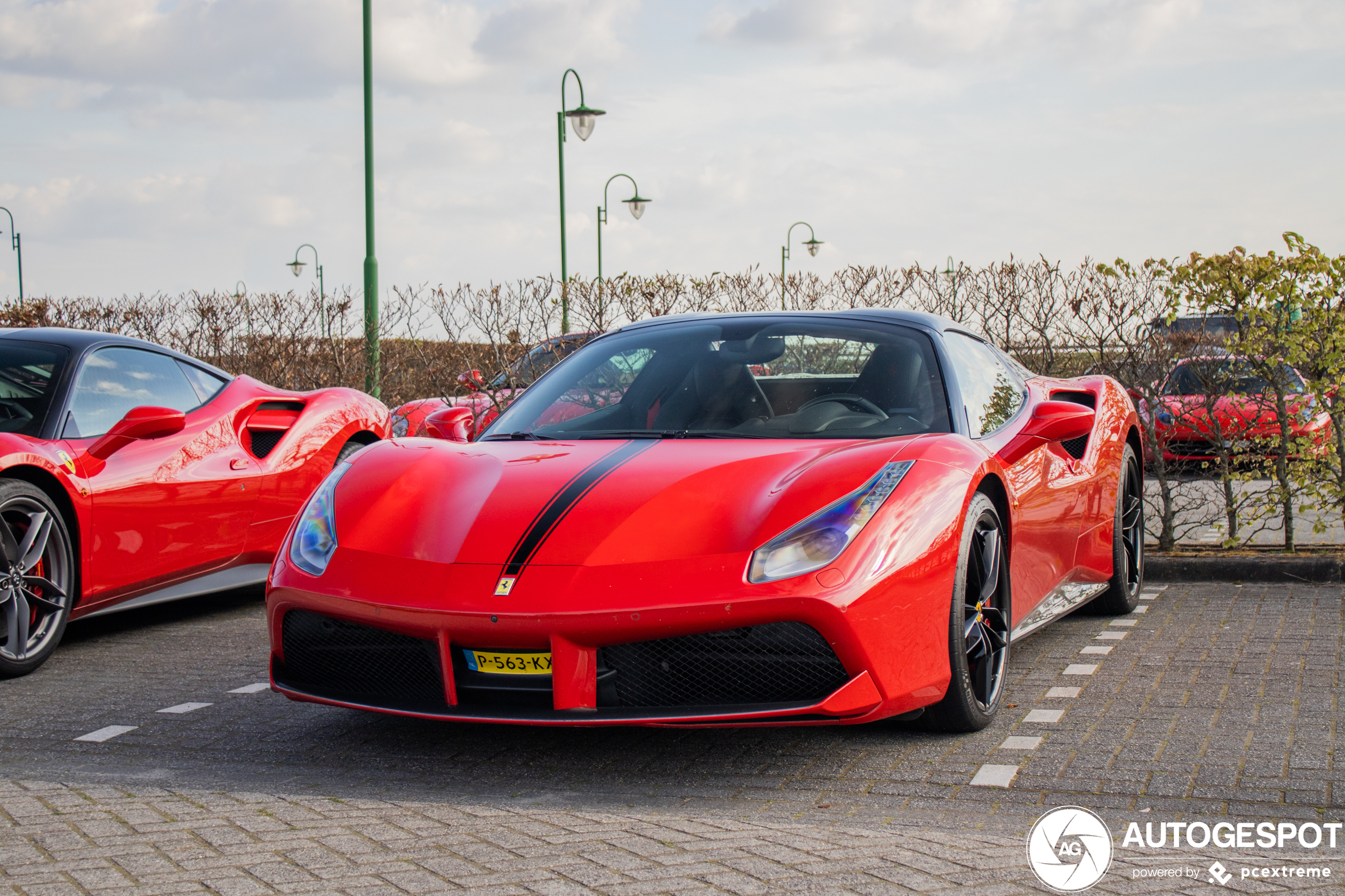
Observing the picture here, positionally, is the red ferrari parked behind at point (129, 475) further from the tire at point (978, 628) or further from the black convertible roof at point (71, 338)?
the tire at point (978, 628)

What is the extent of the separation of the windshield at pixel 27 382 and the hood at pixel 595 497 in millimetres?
2123

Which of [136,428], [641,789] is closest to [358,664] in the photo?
[641,789]

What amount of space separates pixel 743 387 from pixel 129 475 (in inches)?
114

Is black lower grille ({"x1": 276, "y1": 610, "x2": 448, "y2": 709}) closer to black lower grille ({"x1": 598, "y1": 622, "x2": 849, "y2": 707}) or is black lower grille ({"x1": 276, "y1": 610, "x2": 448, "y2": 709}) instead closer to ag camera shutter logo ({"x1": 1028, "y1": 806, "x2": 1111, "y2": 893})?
black lower grille ({"x1": 598, "y1": 622, "x2": 849, "y2": 707})

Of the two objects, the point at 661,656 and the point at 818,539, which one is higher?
the point at 818,539

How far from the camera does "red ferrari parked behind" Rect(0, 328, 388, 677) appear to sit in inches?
210

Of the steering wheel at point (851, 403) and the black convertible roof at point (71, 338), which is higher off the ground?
the black convertible roof at point (71, 338)

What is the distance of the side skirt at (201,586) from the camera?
5.93m

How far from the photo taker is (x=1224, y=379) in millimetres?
7871

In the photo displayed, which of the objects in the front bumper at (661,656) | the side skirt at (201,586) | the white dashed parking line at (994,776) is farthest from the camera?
the side skirt at (201,586)

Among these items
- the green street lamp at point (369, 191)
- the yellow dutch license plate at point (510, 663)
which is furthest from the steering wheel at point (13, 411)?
the green street lamp at point (369, 191)

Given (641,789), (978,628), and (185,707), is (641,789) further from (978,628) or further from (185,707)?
(185,707)

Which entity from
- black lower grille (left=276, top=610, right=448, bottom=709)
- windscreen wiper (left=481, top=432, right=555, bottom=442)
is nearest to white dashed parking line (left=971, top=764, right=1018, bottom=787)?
black lower grille (left=276, top=610, right=448, bottom=709)

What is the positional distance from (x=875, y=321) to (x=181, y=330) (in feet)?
38.0
